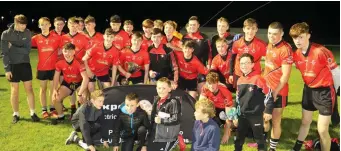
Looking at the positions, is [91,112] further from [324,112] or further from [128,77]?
[324,112]

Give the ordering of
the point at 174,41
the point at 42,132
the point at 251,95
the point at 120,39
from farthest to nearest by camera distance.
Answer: the point at 120,39
the point at 174,41
the point at 42,132
the point at 251,95

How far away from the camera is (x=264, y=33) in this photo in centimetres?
2434

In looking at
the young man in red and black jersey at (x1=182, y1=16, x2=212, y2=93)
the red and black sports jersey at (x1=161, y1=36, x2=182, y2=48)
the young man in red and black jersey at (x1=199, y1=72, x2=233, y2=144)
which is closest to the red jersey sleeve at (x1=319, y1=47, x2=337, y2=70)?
the young man in red and black jersey at (x1=199, y1=72, x2=233, y2=144)

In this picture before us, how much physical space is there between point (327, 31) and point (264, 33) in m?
9.49

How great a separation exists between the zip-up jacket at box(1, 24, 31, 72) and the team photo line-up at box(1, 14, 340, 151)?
19 mm

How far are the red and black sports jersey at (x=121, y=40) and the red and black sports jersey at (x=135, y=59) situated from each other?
43.1 inches

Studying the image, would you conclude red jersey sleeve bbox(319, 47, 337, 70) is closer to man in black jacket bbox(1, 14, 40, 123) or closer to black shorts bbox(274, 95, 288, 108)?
black shorts bbox(274, 95, 288, 108)

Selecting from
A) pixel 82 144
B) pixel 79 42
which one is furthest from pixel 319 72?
pixel 79 42

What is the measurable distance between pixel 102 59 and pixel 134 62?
67 cm

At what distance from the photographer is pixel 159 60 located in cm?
715

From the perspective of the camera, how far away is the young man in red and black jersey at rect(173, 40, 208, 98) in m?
6.69

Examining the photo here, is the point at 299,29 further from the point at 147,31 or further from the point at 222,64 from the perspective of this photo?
the point at 147,31

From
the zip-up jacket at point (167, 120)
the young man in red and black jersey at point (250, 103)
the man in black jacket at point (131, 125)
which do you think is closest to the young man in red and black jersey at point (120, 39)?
the man in black jacket at point (131, 125)

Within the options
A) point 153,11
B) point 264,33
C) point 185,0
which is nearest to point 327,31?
point 264,33
